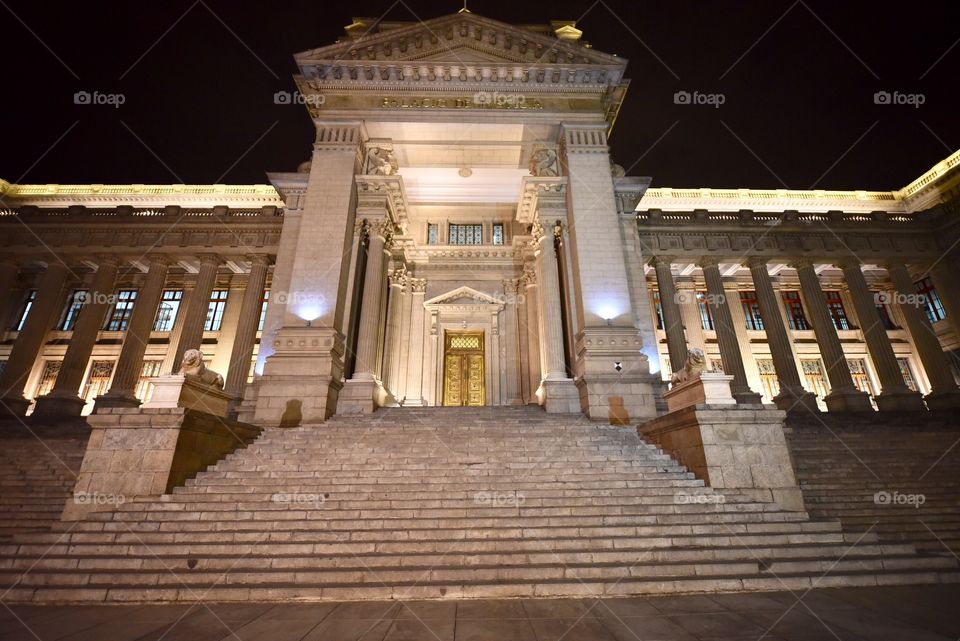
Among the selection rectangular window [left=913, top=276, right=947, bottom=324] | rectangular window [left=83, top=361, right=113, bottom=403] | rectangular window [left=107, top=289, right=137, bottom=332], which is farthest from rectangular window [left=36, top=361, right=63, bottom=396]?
rectangular window [left=913, top=276, right=947, bottom=324]

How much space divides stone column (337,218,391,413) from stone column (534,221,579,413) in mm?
6322

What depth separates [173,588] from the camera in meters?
5.25

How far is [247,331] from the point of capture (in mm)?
19578

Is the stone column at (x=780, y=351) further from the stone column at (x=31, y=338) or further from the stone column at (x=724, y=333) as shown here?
the stone column at (x=31, y=338)

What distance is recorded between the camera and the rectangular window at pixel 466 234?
23.0m

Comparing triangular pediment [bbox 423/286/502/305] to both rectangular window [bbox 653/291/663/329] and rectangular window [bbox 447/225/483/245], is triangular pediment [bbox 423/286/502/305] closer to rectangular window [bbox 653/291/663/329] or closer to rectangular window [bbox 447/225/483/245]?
rectangular window [bbox 447/225/483/245]

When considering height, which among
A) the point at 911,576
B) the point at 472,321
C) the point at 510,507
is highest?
the point at 472,321

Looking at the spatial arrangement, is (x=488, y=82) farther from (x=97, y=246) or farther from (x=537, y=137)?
(x=97, y=246)

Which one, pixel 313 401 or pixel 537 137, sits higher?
pixel 537 137

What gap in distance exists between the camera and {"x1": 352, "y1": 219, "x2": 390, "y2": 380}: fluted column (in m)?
15.5

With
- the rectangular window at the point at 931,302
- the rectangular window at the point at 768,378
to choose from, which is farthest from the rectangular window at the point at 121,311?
the rectangular window at the point at 931,302

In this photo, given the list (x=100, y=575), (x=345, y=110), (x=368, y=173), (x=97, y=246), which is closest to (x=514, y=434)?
(x=100, y=575)

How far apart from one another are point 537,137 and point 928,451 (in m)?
17.4

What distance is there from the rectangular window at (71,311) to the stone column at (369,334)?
70.7ft
